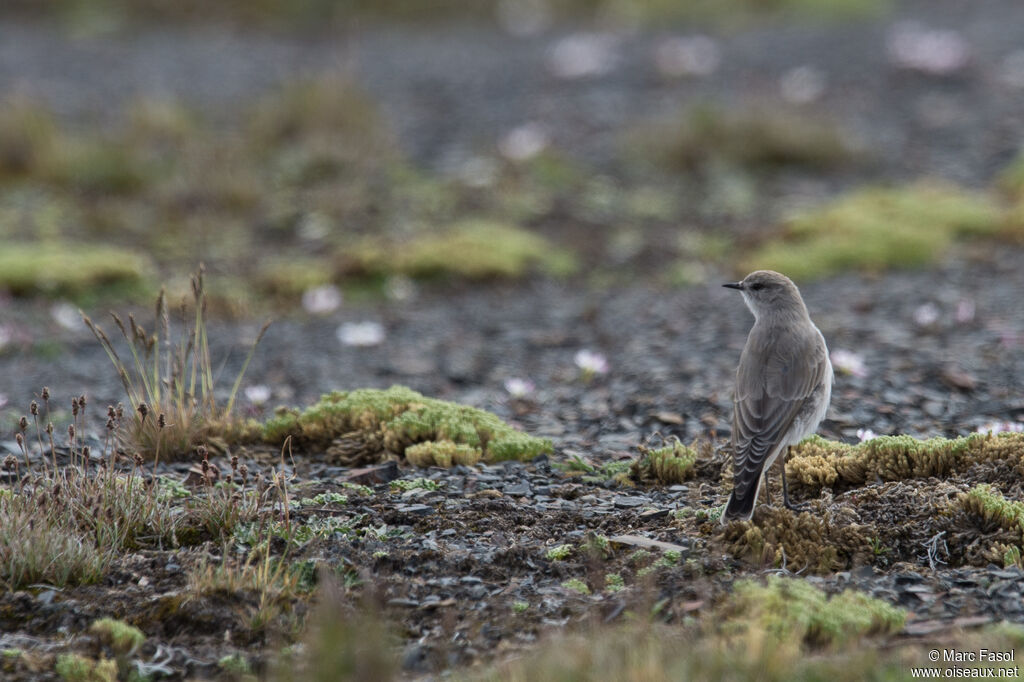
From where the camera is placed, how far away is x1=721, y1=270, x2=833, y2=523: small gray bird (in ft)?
15.1

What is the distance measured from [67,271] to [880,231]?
7093 millimetres

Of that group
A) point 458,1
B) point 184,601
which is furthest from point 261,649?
point 458,1

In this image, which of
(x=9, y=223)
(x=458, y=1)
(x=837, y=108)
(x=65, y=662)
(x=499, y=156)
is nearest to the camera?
(x=65, y=662)

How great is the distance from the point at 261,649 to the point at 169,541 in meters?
0.92

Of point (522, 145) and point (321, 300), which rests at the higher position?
point (522, 145)

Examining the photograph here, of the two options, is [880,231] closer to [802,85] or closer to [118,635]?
[802,85]

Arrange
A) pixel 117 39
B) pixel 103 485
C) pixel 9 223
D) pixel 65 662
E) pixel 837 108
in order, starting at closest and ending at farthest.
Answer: pixel 65 662, pixel 103 485, pixel 9 223, pixel 837 108, pixel 117 39

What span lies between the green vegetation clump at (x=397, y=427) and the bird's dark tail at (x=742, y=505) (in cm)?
149

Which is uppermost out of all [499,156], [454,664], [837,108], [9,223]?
[837,108]

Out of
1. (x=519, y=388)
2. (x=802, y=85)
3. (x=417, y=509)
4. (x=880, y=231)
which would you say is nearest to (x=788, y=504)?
(x=417, y=509)

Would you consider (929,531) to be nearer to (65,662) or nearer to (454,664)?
(454,664)

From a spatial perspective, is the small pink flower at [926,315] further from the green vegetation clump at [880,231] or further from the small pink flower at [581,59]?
the small pink flower at [581,59]

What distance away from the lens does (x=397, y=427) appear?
18.8 feet

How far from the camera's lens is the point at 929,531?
4.51m
